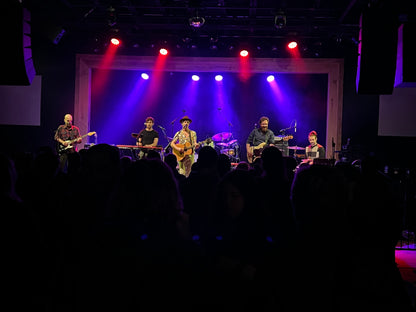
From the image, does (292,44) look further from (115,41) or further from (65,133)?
(65,133)

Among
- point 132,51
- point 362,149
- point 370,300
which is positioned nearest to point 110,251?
point 370,300

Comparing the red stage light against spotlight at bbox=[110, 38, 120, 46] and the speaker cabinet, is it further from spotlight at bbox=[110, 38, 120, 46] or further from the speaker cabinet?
the speaker cabinet

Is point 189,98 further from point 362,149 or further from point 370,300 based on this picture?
point 370,300

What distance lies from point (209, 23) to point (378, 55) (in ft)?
22.0

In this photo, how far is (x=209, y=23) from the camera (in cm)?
1053

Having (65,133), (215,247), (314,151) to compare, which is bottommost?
(215,247)

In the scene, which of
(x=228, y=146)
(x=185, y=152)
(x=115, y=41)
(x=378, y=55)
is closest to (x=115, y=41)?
(x=115, y=41)

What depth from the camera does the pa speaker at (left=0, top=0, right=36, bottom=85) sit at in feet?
13.4

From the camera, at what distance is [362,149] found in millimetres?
9688

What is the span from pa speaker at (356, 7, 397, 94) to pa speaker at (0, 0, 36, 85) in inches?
170

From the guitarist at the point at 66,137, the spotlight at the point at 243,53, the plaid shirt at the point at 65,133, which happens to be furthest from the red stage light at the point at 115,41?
the spotlight at the point at 243,53

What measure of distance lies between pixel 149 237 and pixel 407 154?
33.8 feet

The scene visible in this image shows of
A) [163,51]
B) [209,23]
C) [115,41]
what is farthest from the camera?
[163,51]

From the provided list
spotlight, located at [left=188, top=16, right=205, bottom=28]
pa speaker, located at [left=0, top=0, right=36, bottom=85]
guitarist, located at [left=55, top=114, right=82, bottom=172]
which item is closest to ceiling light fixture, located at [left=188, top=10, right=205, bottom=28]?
spotlight, located at [left=188, top=16, right=205, bottom=28]
